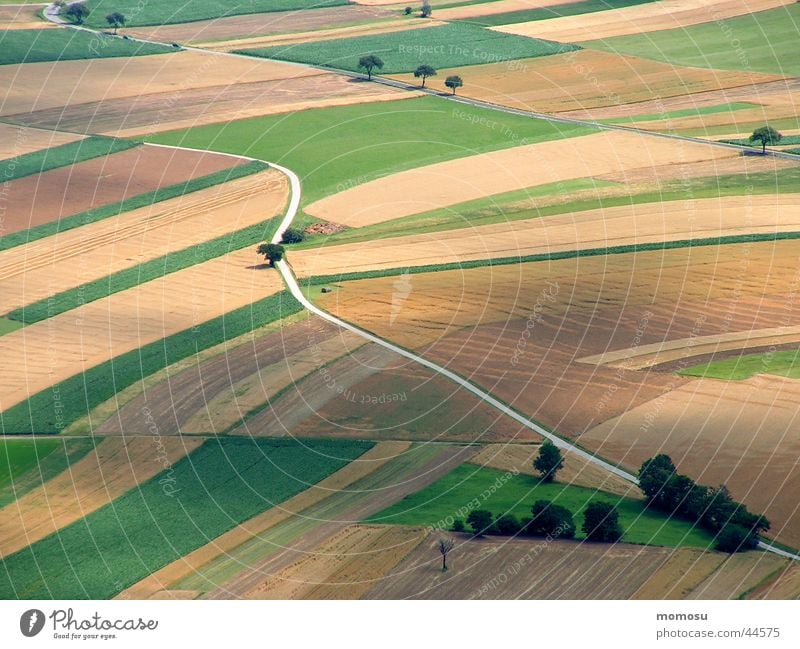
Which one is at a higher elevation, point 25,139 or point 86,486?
point 25,139

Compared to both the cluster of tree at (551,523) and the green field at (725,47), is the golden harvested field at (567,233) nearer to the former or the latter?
the cluster of tree at (551,523)

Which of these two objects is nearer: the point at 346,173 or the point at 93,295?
the point at 93,295

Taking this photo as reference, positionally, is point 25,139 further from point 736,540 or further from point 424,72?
point 736,540

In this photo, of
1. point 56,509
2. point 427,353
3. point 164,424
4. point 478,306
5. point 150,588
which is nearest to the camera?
point 150,588

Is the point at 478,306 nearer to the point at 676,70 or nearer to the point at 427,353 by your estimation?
the point at 427,353

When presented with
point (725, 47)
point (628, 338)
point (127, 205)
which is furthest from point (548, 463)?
point (725, 47)

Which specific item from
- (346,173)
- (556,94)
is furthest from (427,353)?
(556,94)

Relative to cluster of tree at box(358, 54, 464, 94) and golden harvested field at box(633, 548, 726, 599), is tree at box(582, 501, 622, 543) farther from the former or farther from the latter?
cluster of tree at box(358, 54, 464, 94)
